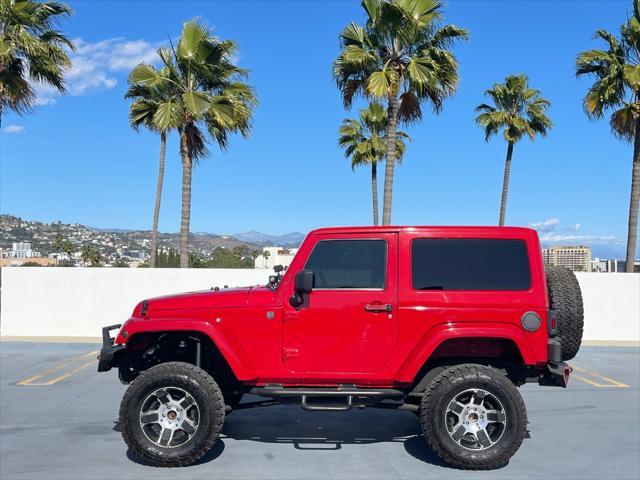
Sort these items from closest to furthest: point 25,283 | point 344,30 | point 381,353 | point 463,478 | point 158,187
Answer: point 463,478, point 381,353, point 25,283, point 344,30, point 158,187

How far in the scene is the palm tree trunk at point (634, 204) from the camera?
693 inches

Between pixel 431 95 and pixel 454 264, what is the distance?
39.8 feet

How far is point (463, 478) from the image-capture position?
4.50m

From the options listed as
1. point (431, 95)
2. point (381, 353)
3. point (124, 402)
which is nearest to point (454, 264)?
point (381, 353)

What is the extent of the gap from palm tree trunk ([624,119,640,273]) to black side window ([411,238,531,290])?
49.5ft

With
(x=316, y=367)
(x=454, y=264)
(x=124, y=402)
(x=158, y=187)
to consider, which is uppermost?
(x=158, y=187)

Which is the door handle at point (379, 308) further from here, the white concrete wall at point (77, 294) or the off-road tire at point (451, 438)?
the white concrete wall at point (77, 294)

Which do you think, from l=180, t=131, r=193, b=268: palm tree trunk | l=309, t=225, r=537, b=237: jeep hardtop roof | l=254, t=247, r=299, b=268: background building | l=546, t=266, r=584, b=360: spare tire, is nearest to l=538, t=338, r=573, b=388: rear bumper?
l=546, t=266, r=584, b=360: spare tire

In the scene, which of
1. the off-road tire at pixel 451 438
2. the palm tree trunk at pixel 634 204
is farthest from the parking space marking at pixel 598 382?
the palm tree trunk at pixel 634 204

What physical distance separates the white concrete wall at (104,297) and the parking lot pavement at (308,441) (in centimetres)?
566

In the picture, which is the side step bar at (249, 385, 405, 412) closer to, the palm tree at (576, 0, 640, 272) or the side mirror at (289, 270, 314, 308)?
the side mirror at (289, 270, 314, 308)

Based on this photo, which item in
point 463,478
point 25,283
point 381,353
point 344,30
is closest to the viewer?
point 463,478

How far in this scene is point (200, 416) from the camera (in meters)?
4.77

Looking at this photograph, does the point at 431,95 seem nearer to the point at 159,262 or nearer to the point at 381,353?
the point at 381,353
